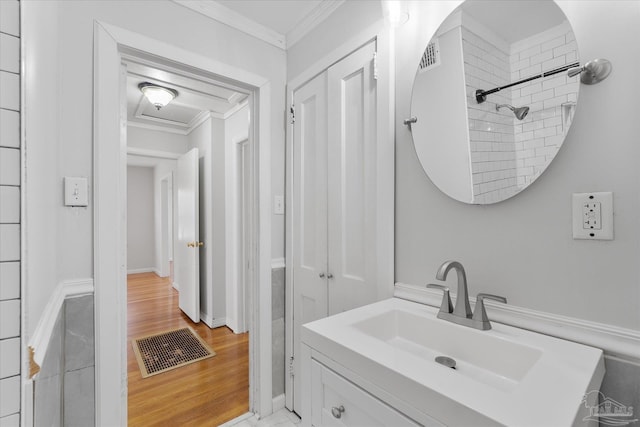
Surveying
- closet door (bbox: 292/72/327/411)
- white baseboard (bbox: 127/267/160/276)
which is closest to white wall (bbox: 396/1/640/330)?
closet door (bbox: 292/72/327/411)

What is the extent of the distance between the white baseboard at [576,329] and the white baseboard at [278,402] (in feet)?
4.69

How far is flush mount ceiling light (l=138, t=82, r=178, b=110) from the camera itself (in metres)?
2.69

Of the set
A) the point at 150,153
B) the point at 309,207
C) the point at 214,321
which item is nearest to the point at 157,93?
the point at 150,153

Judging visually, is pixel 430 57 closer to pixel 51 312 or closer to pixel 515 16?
pixel 515 16

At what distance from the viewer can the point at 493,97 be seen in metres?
1.00

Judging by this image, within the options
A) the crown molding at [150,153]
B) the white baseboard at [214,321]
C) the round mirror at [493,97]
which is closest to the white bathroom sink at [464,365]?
the round mirror at [493,97]

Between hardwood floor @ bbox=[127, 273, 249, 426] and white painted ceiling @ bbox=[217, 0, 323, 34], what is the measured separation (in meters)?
2.42

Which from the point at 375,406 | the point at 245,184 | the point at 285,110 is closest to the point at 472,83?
the point at 375,406

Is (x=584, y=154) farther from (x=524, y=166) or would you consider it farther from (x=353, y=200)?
(x=353, y=200)

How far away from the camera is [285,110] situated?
1.94 meters

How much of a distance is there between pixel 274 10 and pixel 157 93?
1616 millimetres

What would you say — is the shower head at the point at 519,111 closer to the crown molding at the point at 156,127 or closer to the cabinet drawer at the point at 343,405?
the cabinet drawer at the point at 343,405

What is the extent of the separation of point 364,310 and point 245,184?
2326 mm
